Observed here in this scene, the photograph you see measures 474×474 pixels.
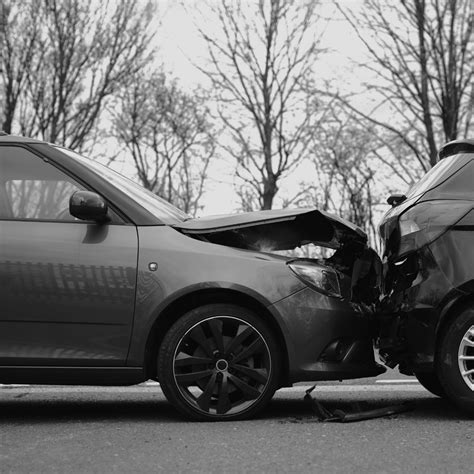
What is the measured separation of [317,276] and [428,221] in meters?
0.70

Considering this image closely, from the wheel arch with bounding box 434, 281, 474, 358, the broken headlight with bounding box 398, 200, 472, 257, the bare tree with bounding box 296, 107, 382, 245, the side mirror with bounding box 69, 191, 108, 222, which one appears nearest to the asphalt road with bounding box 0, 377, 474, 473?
the wheel arch with bounding box 434, 281, 474, 358

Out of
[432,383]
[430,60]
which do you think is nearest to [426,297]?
[432,383]

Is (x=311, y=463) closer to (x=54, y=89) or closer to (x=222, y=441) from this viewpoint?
(x=222, y=441)

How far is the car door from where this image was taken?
4652mm

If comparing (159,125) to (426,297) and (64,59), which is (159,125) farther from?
(426,297)

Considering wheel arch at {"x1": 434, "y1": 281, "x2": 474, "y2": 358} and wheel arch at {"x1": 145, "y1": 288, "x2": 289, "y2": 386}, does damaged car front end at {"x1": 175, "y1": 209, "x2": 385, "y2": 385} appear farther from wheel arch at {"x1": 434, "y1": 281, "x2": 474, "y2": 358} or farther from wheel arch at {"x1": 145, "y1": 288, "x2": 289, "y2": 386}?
wheel arch at {"x1": 434, "y1": 281, "x2": 474, "y2": 358}

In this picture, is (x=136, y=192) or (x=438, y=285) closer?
(x=438, y=285)

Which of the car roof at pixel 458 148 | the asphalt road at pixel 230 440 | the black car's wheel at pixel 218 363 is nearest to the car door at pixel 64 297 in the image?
the black car's wheel at pixel 218 363

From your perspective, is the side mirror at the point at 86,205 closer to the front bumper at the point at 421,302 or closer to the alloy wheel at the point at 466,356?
the front bumper at the point at 421,302

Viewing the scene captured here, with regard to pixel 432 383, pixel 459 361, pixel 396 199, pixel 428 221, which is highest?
pixel 396 199

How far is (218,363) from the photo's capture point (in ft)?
15.2

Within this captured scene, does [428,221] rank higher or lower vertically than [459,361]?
higher

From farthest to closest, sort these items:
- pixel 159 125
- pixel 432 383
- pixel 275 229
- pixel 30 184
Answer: pixel 159 125 < pixel 432 383 < pixel 275 229 < pixel 30 184

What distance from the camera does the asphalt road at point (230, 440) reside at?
3598mm
